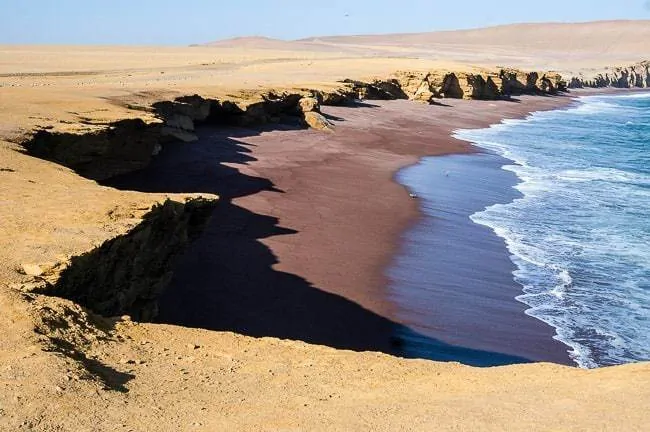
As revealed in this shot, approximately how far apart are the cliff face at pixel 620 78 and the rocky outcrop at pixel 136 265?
94945 mm

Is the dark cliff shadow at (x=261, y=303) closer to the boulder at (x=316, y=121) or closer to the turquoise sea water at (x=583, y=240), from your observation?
the turquoise sea water at (x=583, y=240)

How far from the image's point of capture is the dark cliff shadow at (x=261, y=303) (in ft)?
33.9

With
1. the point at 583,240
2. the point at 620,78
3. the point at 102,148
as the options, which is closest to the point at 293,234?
the point at 102,148

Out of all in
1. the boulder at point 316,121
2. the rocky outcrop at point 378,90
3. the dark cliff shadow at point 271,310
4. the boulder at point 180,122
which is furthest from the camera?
the rocky outcrop at point 378,90

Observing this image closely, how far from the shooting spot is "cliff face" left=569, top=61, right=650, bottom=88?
99.6 m

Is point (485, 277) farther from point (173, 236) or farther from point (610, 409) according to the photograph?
point (610, 409)

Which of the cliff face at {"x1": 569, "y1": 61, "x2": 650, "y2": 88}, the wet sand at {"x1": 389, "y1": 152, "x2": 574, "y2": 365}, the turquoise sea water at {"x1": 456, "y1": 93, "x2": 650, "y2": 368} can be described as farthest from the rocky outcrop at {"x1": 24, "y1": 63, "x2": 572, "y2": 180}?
the cliff face at {"x1": 569, "y1": 61, "x2": 650, "y2": 88}

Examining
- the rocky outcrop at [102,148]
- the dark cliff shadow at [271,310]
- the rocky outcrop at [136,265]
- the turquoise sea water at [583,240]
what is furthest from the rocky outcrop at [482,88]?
the rocky outcrop at [136,265]

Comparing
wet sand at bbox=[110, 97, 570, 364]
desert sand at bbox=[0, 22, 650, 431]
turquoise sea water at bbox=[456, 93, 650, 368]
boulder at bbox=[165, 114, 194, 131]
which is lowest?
turquoise sea water at bbox=[456, 93, 650, 368]

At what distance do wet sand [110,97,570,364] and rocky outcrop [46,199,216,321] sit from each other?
57.2 inches

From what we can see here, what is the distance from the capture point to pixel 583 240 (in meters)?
16.6

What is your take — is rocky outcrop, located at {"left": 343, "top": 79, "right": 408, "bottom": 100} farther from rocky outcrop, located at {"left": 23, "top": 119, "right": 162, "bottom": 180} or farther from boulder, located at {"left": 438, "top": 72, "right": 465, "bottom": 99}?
rocky outcrop, located at {"left": 23, "top": 119, "right": 162, "bottom": 180}

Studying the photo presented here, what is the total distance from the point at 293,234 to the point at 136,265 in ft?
23.6

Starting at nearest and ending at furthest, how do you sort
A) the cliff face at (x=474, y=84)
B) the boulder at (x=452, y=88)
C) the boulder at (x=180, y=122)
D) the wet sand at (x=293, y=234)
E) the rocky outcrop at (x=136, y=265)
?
the rocky outcrop at (x=136, y=265) → the wet sand at (x=293, y=234) → the boulder at (x=180, y=122) → the cliff face at (x=474, y=84) → the boulder at (x=452, y=88)
